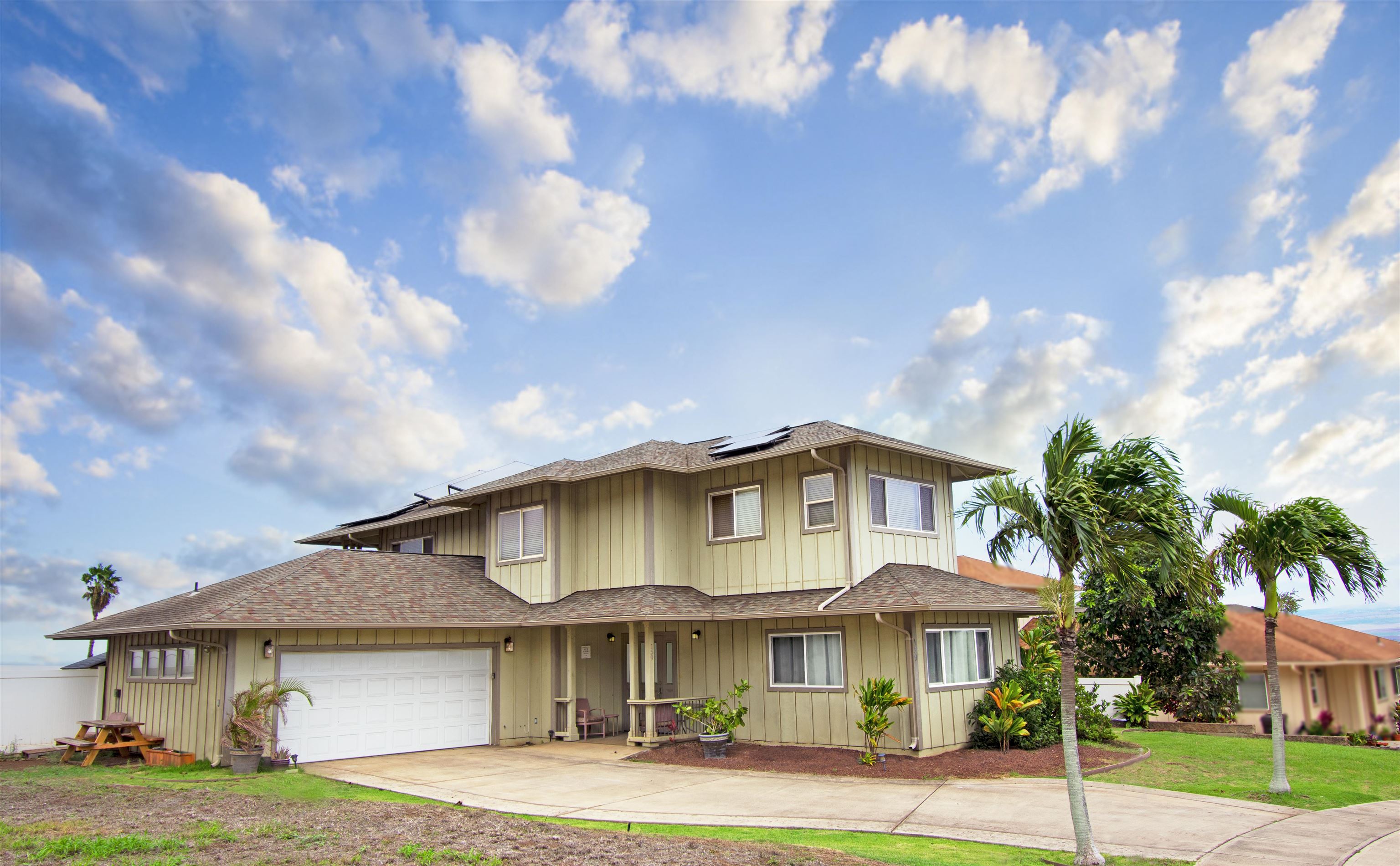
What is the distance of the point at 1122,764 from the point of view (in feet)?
46.6

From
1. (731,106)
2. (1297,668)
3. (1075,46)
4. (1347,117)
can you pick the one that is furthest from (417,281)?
(1297,668)

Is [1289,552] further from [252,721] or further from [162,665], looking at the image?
[162,665]

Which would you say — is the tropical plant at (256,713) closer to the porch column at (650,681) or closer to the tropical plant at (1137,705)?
the porch column at (650,681)

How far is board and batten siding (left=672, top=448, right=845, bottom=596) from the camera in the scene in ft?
53.3

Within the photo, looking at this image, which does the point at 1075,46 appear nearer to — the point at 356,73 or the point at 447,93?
the point at 447,93

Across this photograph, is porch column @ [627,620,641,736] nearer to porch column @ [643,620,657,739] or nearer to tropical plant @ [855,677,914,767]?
porch column @ [643,620,657,739]

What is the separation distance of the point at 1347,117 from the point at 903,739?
45.9 feet

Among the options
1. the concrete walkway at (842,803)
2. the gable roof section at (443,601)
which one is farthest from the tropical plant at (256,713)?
the gable roof section at (443,601)

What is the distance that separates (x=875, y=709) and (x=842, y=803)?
3064mm

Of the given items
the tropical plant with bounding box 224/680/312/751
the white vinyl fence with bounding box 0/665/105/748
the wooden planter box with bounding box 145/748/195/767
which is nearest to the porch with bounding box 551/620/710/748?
the tropical plant with bounding box 224/680/312/751

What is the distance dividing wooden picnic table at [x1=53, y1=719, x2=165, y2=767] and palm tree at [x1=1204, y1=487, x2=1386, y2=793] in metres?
18.8

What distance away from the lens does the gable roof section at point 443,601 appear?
14797 mm

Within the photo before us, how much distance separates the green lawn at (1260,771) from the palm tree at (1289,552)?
0.62 meters

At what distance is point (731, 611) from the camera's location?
16.3 m
